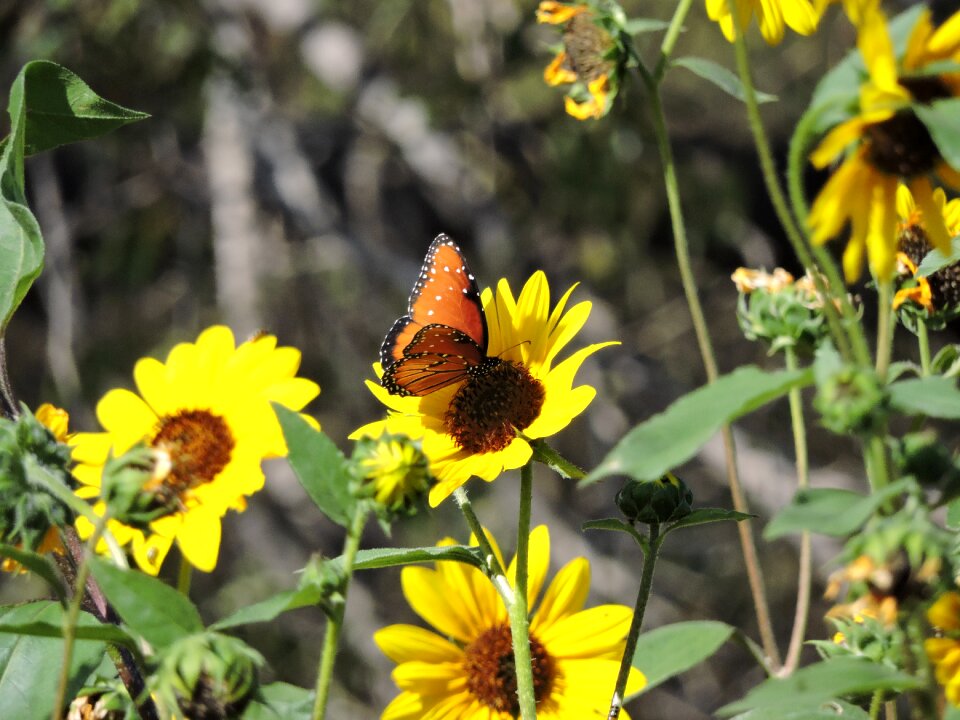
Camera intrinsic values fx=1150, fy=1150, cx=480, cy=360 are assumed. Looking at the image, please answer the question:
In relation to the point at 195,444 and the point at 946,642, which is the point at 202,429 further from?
the point at 946,642

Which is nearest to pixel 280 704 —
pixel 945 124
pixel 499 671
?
pixel 499 671

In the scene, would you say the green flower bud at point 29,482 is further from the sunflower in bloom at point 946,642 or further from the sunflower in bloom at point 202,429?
the sunflower in bloom at point 946,642

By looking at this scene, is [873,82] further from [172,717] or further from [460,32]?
[460,32]

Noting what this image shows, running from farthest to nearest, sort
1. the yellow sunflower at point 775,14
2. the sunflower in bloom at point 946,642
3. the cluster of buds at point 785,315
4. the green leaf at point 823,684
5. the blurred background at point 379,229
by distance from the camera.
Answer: the blurred background at point 379,229 → the cluster of buds at point 785,315 → the yellow sunflower at point 775,14 → the sunflower in bloom at point 946,642 → the green leaf at point 823,684

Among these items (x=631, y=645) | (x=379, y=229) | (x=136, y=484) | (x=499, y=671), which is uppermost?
(x=136, y=484)

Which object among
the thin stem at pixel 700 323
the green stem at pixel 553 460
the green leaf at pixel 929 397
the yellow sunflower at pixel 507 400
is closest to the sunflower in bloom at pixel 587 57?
the thin stem at pixel 700 323

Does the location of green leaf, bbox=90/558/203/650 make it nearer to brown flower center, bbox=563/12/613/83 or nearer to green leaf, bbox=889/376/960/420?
green leaf, bbox=889/376/960/420

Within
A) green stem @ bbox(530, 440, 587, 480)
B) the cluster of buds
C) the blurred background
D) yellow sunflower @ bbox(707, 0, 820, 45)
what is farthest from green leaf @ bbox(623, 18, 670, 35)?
the blurred background
